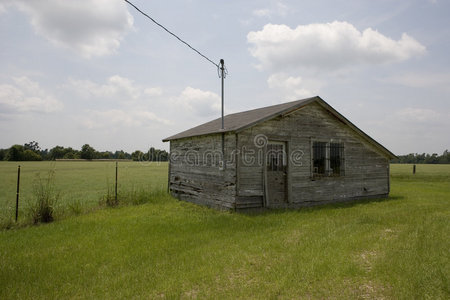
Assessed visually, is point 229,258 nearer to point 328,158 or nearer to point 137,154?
point 328,158

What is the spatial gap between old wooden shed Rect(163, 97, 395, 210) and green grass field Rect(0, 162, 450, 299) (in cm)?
198

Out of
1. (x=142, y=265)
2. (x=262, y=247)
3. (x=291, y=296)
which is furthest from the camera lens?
(x=262, y=247)

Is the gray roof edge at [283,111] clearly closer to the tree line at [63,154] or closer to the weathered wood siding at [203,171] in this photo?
the weathered wood siding at [203,171]

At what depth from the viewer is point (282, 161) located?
1122cm

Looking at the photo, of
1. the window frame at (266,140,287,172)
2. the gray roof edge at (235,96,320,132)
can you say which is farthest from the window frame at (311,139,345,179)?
the gray roof edge at (235,96,320,132)

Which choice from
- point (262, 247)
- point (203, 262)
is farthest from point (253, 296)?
point (262, 247)

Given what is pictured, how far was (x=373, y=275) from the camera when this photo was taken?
444 centimetres

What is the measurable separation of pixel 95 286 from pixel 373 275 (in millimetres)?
4628

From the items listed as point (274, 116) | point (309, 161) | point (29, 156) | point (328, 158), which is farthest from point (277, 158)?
point (29, 156)

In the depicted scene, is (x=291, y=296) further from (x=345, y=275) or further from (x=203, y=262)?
(x=203, y=262)

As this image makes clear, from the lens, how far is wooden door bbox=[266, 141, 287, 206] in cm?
1075

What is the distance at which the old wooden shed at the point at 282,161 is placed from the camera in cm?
1018

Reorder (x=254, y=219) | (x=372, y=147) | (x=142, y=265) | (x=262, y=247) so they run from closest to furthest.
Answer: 1. (x=142, y=265)
2. (x=262, y=247)
3. (x=254, y=219)
4. (x=372, y=147)

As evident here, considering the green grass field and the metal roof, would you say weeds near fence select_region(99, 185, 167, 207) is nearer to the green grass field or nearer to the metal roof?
the green grass field
